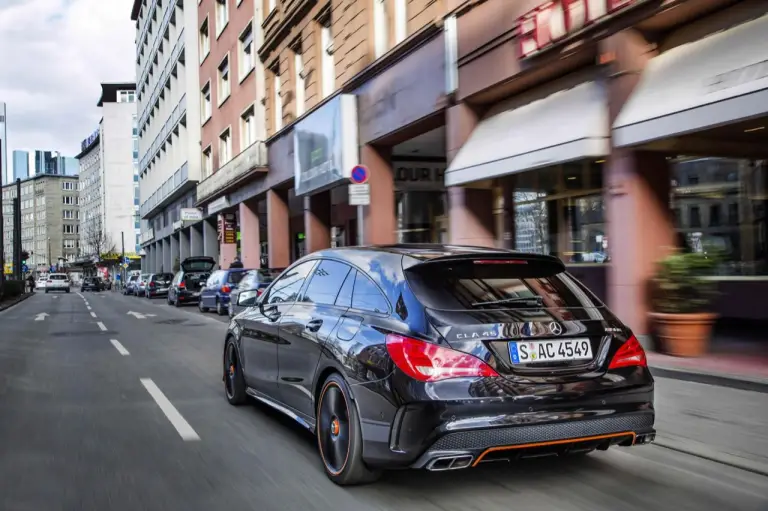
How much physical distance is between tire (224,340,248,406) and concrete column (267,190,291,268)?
63.3 ft

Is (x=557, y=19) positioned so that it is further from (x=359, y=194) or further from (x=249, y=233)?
(x=249, y=233)

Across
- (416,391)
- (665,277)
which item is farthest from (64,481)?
(665,277)

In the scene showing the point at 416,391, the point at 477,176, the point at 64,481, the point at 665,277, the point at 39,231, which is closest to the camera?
the point at 416,391

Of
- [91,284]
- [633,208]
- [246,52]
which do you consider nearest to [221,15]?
[246,52]

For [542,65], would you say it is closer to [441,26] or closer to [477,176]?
[477,176]

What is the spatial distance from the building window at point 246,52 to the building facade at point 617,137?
17707 mm

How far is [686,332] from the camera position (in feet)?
27.5

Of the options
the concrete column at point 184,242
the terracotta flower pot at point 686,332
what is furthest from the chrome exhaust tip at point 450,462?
the concrete column at point 184,242

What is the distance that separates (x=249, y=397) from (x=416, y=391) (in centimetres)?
361

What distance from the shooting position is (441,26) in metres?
14.3

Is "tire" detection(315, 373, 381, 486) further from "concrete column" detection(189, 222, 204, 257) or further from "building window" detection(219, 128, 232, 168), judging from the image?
"concrete column" detection(189, 222, 204, 257)

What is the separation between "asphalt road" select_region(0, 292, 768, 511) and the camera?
407cm

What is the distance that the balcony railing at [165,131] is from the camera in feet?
143

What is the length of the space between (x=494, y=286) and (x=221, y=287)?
708 inches
